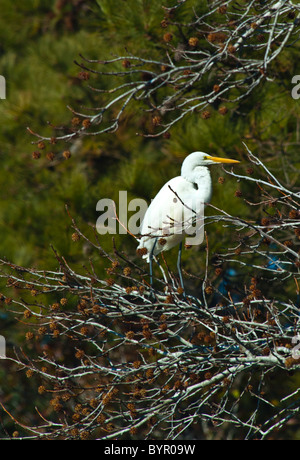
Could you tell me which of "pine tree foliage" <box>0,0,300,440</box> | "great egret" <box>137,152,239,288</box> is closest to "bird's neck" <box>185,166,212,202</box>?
"great egret" <box>137,152,239,288</box>

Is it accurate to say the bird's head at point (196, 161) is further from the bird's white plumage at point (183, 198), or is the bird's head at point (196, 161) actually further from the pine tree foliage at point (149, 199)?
the pine tree foliage at point (149, 199)

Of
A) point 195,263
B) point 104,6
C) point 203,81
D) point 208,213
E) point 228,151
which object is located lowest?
point 195,263

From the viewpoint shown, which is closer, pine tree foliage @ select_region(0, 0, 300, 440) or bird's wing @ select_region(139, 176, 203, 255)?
pine tree foliage @ select_region(0, 0, 300, 440)

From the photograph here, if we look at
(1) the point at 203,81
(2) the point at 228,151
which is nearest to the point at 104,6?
(1) the point at 203,81

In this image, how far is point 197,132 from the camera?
3.00 metres

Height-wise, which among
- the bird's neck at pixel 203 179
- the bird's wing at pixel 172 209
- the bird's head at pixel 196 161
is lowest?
the bird's wing at pixel 172 209

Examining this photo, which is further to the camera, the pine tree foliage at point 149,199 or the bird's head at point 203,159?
the bird's head at point 203,159

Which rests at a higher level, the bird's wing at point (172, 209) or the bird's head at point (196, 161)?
the bird's head at point (196, 161)

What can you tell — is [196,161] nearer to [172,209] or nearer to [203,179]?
[203,179]

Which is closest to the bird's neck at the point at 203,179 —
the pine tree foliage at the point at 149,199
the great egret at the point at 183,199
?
the great egret at the point at 183,199

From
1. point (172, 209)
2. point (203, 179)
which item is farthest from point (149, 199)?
point (203, 179)

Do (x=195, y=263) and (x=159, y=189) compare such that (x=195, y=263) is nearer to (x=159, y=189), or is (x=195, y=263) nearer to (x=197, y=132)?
(x=159, y=189)

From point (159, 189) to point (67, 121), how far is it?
0.85 metres

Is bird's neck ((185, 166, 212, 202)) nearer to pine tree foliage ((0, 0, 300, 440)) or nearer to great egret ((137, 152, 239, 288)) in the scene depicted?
great egret ((137, 152, 239, 288))
